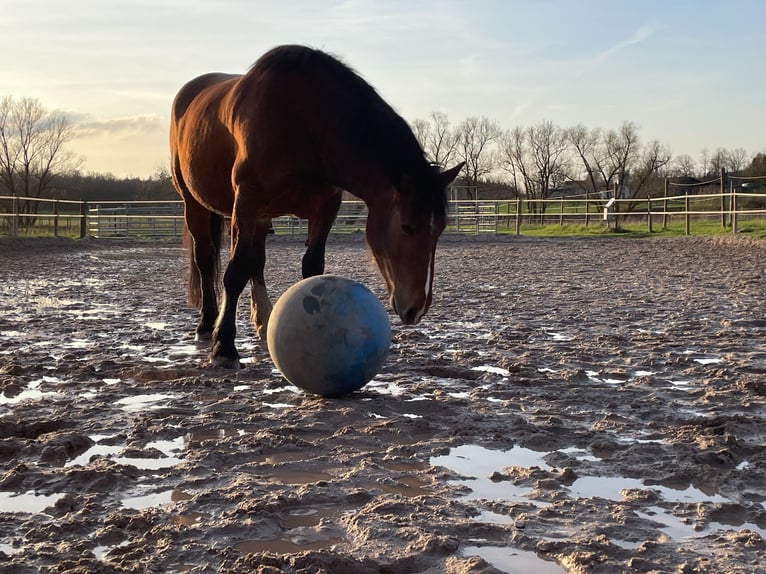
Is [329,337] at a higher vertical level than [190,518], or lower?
higher

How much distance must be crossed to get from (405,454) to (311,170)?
2150mm

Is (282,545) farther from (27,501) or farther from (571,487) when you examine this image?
(571,487)

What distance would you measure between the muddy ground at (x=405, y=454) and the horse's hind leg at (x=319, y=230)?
737 mm

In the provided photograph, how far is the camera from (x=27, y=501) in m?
2.40

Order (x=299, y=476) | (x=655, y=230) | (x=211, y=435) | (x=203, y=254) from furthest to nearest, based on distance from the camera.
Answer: (x=655, y=230)
(x=203, y=254)
(x=211, y=435)
(x=299, y=476)

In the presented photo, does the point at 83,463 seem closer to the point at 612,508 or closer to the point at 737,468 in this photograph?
the point at 612,508

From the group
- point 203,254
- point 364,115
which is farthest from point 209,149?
point 364,115

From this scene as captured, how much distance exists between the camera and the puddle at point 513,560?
1918mm

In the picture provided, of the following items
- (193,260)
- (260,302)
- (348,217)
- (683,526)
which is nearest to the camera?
(683,526)

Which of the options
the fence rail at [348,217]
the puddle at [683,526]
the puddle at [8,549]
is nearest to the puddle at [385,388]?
the puddle at [683,526]

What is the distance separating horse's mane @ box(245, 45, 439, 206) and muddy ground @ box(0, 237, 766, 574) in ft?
4.15

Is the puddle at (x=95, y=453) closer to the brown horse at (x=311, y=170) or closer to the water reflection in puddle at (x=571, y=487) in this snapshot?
the water reflection in puddle at (x=571, y=487)

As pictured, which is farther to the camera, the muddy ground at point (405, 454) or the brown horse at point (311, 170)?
the brown horse at point (311, 170)

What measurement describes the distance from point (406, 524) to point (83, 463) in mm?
1349
